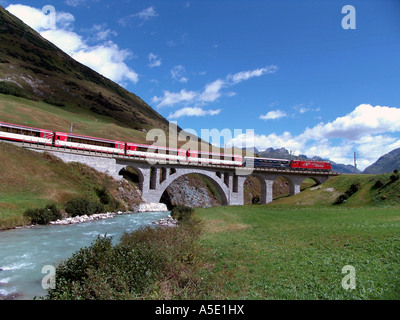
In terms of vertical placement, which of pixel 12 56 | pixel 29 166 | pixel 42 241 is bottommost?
pixel 42 241

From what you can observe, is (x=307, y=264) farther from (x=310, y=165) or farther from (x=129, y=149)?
(x=310, y=165)

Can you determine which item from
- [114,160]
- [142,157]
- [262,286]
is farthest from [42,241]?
[142,157]

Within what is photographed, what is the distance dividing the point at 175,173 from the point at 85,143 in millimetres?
20533

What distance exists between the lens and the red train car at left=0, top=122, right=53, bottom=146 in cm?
4377

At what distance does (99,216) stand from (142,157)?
22.9 metres

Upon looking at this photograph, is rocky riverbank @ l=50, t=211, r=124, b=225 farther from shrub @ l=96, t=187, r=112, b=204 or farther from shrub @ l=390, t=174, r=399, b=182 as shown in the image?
shrub @ l=390, t=174, r=399, b=182

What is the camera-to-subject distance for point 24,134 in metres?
45.8

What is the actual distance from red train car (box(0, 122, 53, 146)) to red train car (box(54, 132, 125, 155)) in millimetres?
1627

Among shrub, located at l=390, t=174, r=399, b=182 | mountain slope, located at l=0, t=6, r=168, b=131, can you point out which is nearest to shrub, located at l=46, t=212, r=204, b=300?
shrub, located at l=390, t=174, r=399, b=182

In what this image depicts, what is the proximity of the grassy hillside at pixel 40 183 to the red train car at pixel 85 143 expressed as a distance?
439 centimetres

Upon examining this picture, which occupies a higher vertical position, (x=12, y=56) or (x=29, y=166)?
(x=12, y=56)

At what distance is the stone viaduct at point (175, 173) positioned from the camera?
5116cm

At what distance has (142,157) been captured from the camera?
187 ft
